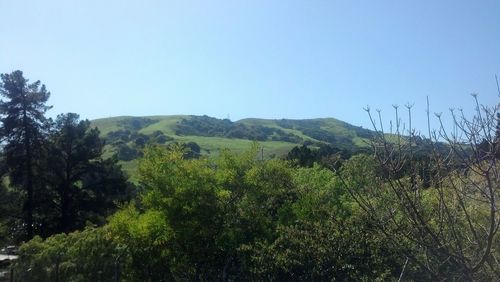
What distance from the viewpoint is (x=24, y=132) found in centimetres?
3509

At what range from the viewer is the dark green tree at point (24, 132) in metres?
34.5

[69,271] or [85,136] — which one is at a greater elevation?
[85,136]

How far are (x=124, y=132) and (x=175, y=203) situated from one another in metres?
108

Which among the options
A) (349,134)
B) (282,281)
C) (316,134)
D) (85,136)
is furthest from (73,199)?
(349,134)

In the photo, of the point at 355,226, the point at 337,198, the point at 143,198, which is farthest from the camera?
the point at 337,198

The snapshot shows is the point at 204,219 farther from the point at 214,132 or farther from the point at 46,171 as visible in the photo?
the point at 214,132

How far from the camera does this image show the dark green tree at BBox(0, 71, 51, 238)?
3450cm

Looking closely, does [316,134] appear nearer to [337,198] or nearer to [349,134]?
[349,134]

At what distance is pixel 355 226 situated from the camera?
12.3 meters

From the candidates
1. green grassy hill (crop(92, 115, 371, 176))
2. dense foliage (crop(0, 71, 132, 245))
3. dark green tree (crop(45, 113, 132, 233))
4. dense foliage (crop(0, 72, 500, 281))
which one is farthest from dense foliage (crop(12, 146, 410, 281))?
green grassy hill (crop(92, 115, 371, 176))

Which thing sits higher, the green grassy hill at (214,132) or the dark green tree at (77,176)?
the green grassy hill at (214,132)

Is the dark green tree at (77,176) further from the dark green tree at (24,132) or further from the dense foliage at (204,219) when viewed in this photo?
the dense foliage at (204,219)

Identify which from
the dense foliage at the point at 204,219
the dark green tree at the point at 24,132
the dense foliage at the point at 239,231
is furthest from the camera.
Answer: the dark green tree at the point at 24,132

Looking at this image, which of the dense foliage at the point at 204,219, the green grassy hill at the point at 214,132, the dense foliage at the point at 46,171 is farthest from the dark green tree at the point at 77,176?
the green grassy hill at the point at 214,132
